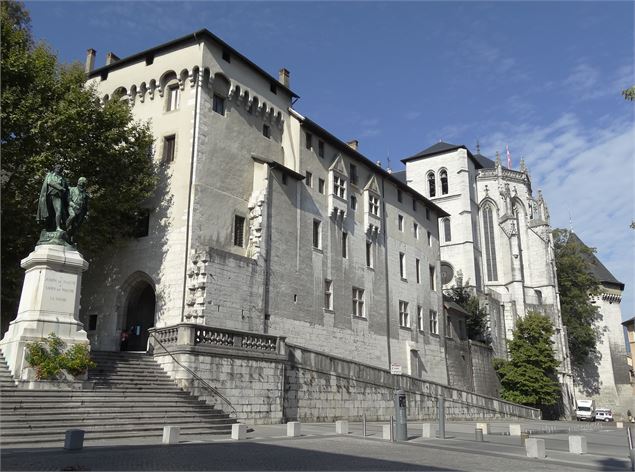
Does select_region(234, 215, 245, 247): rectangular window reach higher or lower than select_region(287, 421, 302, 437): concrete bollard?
higher

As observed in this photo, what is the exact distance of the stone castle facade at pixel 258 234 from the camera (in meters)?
27.3

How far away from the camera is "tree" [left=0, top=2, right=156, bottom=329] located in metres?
23.6

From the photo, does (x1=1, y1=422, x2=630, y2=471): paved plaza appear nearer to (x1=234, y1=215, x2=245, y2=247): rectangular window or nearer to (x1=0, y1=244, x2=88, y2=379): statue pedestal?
(x1=0, y1=244, x2=88, y2=379): statue pedestal

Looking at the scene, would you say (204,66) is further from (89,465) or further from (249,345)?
(89,465)

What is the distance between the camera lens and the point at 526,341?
52094 millimetres

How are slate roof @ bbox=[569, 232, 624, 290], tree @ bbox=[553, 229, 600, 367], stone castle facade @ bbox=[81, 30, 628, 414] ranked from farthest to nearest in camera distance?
slate roof @ bbox=[569, 232, 624, 290], tree @ bbox=[553, 229, 600, 367], stone castle facade @ bbox=[81, 30, 628, 414]

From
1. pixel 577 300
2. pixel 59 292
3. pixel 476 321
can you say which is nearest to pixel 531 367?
pixel 476 321

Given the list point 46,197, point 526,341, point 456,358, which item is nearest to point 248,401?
point 46,197

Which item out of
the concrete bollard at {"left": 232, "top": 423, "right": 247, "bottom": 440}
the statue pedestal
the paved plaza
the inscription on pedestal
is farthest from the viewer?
the inscription on pedestal

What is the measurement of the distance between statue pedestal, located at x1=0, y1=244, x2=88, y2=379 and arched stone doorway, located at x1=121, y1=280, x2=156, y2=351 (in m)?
9.31

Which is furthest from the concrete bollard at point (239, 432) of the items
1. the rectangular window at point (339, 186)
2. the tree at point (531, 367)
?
the tree at point (531, 367)

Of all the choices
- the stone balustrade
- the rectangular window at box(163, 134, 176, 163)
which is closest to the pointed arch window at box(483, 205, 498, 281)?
the rectangular window at box(163, 134, 176, 163)

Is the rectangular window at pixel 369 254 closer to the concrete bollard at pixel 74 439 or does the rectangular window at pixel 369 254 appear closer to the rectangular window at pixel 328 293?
the rectangular window at pixel 328 293

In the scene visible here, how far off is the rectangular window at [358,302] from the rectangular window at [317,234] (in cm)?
456
